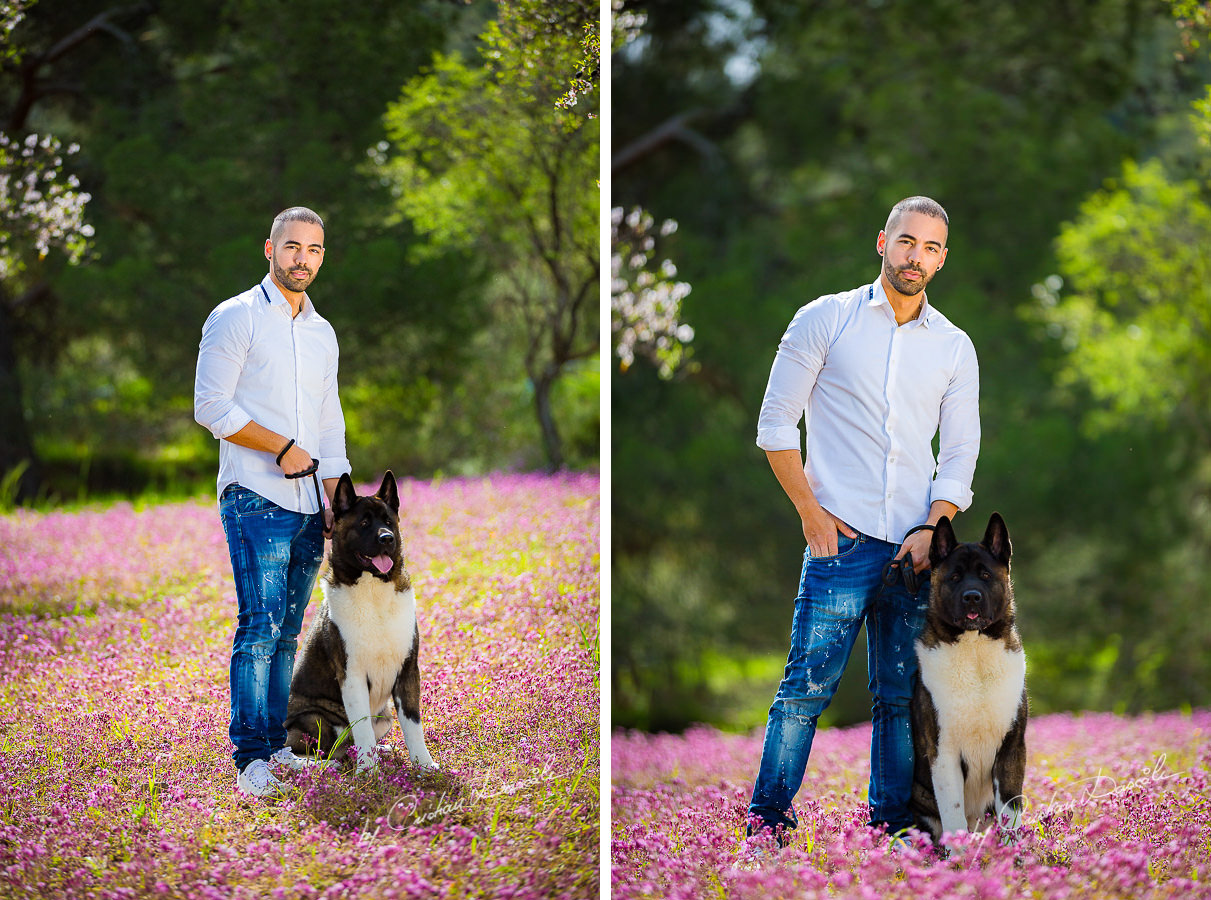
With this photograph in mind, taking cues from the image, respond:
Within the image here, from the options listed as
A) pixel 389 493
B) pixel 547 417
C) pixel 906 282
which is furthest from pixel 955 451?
pixel 389 493

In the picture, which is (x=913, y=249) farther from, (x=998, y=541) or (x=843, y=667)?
(x=843, y=667)

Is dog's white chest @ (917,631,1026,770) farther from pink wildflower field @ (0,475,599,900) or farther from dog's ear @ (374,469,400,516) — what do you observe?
dog's ear @ (374,469,400,516)

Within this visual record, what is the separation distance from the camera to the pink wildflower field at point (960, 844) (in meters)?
2.82

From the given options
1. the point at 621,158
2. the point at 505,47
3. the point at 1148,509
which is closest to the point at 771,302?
the point at 621,158

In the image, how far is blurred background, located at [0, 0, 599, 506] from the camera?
139 inches

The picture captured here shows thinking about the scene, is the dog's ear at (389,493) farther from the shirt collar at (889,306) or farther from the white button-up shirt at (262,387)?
the shirt collar at (889,306)

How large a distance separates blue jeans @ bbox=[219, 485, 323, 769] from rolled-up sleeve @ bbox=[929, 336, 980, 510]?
6.86ft

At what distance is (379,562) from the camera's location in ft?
10.2

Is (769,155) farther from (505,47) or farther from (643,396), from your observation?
(505,47)

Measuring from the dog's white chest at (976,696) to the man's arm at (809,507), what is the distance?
18.4 inches

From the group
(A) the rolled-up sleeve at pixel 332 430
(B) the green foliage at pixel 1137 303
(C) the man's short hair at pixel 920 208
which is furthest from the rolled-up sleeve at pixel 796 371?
(B) the green foliage at pixel 1137 303

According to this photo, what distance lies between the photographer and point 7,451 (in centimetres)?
362

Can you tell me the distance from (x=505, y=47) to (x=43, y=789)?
3195 millimetres

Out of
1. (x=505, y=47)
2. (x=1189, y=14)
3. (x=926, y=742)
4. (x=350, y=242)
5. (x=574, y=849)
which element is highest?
(x=1189, y=14)
